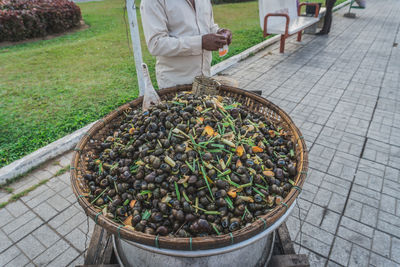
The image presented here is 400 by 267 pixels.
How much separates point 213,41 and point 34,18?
8.53 m

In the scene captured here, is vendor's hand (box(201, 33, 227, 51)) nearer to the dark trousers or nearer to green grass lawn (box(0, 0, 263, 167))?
green grass lawn (box(0, 0, 263, 167))

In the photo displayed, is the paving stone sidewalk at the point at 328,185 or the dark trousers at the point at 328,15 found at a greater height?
the dark trousers at the point at 328,15

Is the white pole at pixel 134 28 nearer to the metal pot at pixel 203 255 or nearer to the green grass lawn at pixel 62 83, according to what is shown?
the green grass lawn at pixel 62 83

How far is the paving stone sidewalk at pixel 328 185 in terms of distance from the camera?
7.81ft

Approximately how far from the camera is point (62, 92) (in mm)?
5113

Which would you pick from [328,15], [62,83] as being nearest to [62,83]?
[62,83]

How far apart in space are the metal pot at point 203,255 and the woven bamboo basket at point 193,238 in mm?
47

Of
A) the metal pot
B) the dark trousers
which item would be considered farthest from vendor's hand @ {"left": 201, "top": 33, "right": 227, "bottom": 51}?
the dark trousers

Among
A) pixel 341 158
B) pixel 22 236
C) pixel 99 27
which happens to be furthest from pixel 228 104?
pixel 99 27

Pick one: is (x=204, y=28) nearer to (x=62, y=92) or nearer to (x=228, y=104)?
(x=228, y=104)

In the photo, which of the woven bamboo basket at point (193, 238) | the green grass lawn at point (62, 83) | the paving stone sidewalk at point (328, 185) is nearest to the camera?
the woven bamboo basket at point (193, 238)

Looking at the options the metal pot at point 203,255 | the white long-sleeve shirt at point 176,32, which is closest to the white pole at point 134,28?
the white long-sleeve shirt at point 176,32

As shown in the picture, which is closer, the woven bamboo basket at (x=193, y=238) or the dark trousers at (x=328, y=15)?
the woven bamboo basket at (x=193, y=238)

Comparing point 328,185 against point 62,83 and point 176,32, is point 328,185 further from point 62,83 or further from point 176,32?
point 62,83
